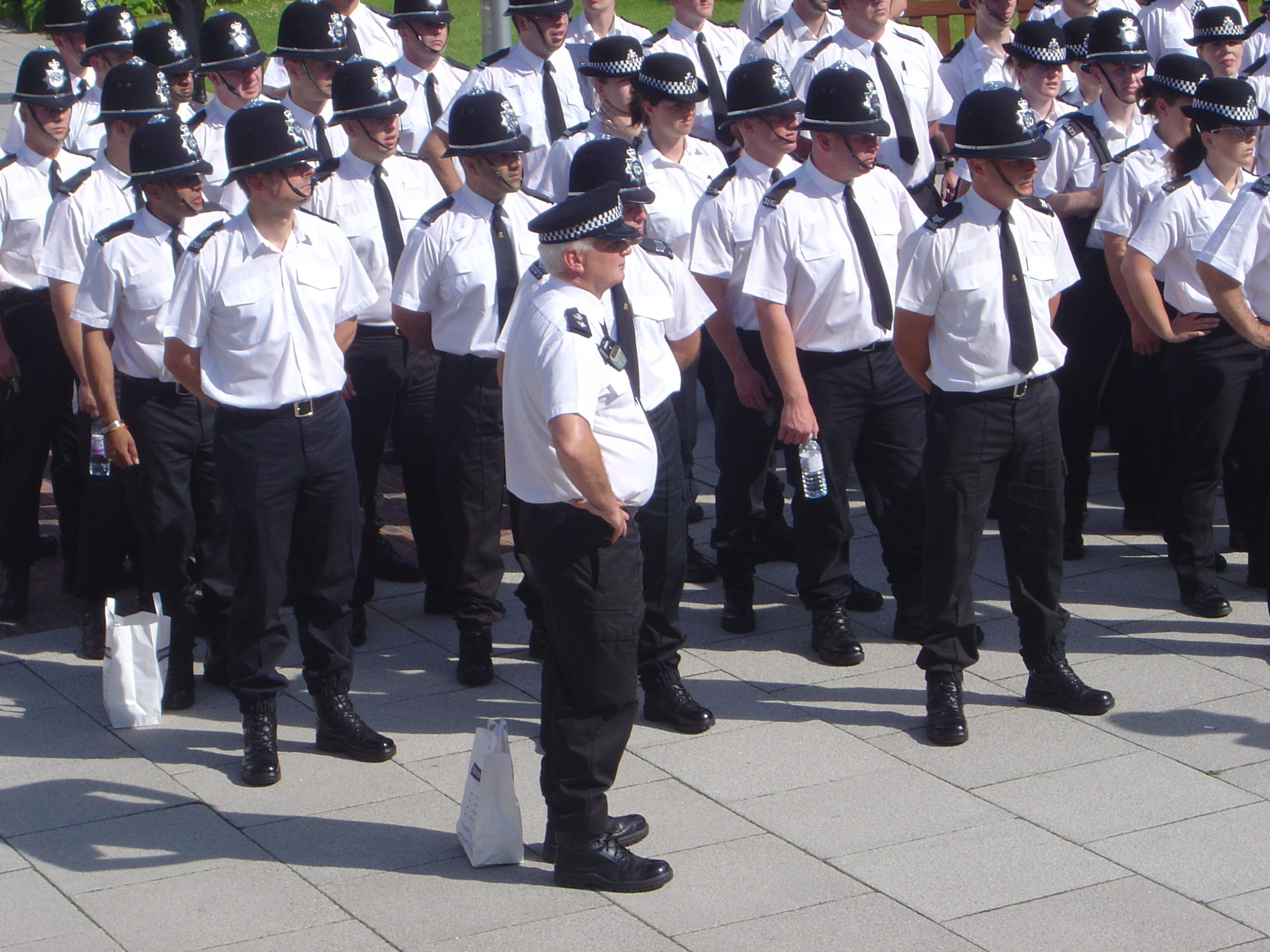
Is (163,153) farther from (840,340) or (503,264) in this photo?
(840,340)

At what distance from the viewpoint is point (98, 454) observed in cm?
657


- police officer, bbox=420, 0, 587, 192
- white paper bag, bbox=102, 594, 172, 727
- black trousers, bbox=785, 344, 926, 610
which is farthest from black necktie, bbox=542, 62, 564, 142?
white paper bag, bbox=102, 594, 172, 727

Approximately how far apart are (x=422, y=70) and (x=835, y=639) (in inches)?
170

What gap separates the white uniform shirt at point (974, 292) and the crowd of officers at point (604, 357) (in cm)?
1

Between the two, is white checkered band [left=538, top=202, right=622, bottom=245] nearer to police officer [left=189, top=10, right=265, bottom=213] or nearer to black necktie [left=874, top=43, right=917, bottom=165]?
police officer [left=189, top=10, right=265, bottom=213]

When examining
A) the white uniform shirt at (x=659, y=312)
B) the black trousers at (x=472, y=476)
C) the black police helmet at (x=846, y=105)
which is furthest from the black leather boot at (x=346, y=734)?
the black police helmet at (x=846, y=105)

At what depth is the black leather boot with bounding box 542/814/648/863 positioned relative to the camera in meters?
5.10

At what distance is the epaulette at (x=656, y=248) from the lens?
6.05 metres

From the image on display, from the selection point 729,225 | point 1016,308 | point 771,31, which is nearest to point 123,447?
point 729,225

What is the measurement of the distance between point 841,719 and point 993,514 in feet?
8.16

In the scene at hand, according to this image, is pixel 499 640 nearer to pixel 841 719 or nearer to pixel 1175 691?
pixel 841 719

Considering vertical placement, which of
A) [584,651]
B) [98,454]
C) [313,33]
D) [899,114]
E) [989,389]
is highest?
[313,33]

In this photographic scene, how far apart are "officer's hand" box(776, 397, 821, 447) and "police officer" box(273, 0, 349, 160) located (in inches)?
111

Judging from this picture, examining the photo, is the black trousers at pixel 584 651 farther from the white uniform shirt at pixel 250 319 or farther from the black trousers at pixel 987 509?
the black trousers at pixel 987 509
